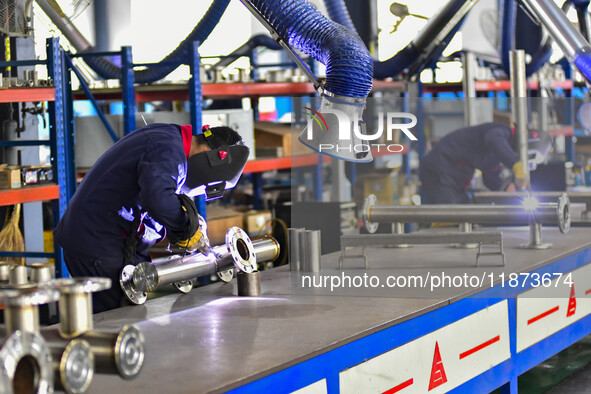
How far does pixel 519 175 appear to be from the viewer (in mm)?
4328

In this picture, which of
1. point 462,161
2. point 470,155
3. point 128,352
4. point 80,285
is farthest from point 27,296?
point 470,155

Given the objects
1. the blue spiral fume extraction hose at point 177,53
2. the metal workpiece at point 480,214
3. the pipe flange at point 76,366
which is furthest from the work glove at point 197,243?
the blue spiral fume extraction hose at point 177,53

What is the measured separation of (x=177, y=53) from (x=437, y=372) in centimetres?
Answer: 371

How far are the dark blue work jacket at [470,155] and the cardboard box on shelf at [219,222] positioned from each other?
65.9 inches

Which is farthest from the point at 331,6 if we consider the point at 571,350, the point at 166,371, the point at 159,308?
the point at 166,371

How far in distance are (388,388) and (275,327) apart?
1.21 ft

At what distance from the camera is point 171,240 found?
303cm

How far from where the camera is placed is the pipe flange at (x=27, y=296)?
4.94 feet

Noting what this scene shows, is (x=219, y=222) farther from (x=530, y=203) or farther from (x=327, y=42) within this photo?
(x=327, y=42)

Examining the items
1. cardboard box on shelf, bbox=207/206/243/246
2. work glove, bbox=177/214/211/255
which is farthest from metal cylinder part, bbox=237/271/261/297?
cardboard box on shelf, bbox=207/206/243/246

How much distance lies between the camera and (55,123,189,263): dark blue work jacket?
3016mm

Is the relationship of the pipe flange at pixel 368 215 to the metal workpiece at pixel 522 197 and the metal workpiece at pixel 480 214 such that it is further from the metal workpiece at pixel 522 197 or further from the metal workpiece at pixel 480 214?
the metal workpiece at pixel 522 197

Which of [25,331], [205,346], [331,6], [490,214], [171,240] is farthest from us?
[331,6]

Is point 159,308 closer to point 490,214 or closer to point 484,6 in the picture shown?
point 490,214
